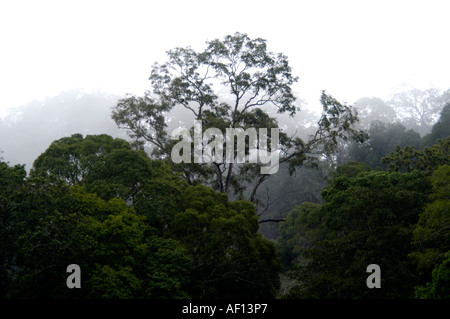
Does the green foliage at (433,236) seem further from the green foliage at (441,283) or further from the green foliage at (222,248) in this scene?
the green foliage at (222,248)

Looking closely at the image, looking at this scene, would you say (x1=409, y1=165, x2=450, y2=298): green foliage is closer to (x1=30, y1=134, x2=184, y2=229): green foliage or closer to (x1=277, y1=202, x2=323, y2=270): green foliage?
(x1=30, y1=134, x2=184, y2=229): green foliage

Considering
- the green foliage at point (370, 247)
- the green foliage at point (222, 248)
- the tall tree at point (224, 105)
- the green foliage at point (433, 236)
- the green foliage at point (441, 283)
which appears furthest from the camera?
the tall tree at point (224, 105)

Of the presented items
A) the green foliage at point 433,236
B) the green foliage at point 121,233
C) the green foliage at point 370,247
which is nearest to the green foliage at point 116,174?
the green foliage at point 121,233

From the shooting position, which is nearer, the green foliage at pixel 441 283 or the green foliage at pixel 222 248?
the green foliage at pixel 441 283

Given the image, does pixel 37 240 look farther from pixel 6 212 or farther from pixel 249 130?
pixel 249 130

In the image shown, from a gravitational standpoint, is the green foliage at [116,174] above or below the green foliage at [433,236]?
above

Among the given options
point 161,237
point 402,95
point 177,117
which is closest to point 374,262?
point 161,237

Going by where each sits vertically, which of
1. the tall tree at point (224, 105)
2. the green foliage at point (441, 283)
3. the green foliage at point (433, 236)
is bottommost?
the green foliage at point (441, 283)

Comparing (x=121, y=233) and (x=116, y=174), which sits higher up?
(x=116, y=174)

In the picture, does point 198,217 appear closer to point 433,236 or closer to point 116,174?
point 116,174

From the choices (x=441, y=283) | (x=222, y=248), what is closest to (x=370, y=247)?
(x=441, y=283)

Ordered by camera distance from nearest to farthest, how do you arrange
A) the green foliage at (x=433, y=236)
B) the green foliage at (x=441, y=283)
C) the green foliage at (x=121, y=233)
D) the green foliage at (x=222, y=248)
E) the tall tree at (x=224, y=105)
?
the green foliage at (x=441, y=283)
the green foliage at (x=121, y=233)
the green foliage at (x=433, y=236)
the green foliage at (x=222, y=248)
the tall tree at (x=224, y=105)
